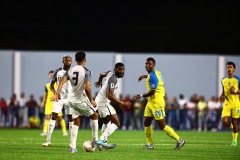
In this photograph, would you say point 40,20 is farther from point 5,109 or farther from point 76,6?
point 5,109

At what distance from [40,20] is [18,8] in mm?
1468

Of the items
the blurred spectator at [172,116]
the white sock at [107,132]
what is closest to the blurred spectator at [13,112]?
the blurred spectator at [172,116]

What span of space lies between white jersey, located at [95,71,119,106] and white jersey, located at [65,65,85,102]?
2.61ft

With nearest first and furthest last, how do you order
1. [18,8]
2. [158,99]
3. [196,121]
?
[158,99] < [196,121] < [18,8]

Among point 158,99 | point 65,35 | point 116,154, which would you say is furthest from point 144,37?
point 116,154

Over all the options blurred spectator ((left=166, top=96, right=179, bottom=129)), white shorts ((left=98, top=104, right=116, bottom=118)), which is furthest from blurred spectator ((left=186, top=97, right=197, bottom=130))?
white shorts ((left=98, top=104, right=116, bottom=118))

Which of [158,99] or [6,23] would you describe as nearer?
[158,99]

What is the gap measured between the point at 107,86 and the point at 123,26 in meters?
25.0

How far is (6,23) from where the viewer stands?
1624 inches

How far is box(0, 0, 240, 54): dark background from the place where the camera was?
41688 mm

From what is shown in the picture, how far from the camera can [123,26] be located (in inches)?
1667

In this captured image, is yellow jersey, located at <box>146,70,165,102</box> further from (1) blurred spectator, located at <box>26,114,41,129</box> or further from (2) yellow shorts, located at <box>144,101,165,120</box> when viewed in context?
(1) blurred spectator, located at <box>26,114,41,129</box>

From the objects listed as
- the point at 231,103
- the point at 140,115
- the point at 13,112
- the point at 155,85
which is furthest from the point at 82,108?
the point at 13,112

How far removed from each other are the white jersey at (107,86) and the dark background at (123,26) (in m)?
24.3
